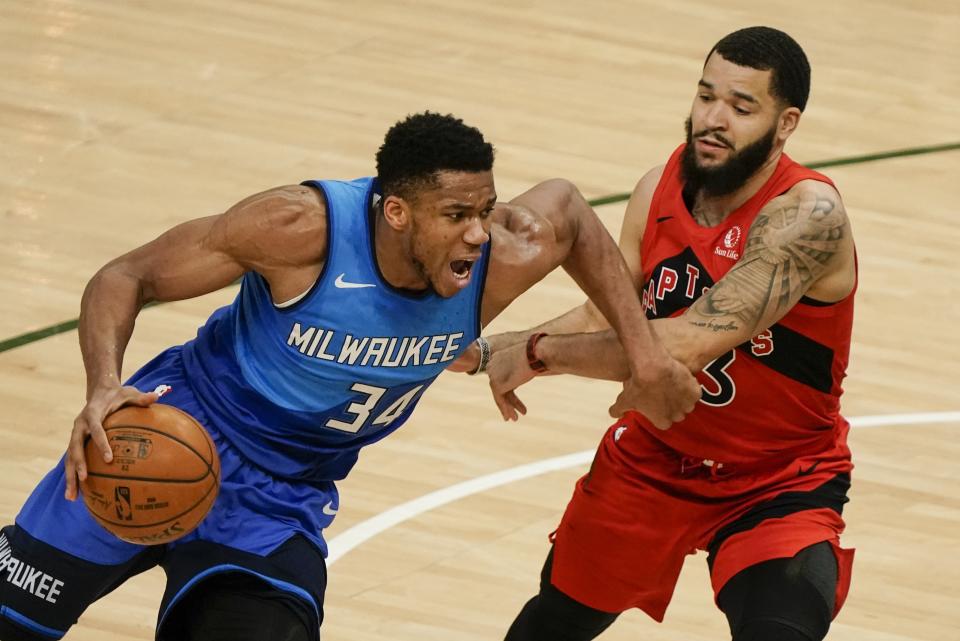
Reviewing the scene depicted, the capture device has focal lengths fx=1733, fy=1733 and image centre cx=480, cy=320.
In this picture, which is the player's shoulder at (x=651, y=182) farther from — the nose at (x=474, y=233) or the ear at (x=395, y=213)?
the ear at (x=395, y=213)

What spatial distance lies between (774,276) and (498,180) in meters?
5.73

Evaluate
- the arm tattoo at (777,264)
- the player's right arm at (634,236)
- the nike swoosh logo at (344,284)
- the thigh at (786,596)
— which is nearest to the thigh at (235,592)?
the nike swoosh logo at (344,284)

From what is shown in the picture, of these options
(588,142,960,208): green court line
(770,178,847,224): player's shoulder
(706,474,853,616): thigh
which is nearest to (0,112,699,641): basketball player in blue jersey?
(706,474,853,616): thigh

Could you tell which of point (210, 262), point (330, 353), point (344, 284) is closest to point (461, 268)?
point (344, 284)

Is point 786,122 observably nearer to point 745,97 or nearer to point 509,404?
point 745,97

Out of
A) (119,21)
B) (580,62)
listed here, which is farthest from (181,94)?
(580,62)

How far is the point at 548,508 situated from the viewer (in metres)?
7.51

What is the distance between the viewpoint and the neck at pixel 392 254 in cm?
488

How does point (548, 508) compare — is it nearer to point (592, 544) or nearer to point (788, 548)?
point (592, 544)

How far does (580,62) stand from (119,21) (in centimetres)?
352

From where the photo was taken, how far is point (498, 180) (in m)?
10.7

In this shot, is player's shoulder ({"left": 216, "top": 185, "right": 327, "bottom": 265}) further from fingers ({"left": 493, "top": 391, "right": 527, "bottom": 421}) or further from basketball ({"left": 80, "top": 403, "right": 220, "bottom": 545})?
fingers ({"left": 493, "top": 391, "right": 527, "bottom": 421})

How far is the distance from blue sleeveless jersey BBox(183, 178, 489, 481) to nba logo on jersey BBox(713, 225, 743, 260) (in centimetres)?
78

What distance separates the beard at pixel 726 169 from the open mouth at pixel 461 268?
0.86 metres
